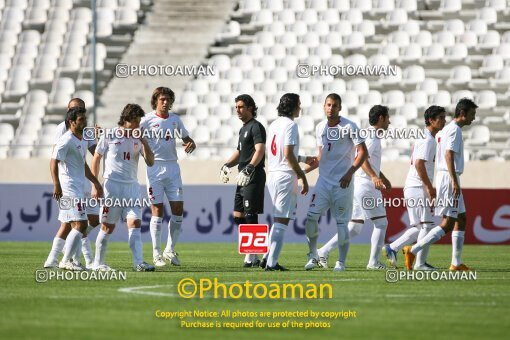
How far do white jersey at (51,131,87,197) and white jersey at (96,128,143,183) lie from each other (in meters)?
0.27

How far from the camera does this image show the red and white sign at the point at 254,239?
14773 mm

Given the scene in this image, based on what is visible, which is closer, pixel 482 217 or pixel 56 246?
pixel 56 246

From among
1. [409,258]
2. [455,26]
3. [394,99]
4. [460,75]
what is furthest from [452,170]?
[455,26]

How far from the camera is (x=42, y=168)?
26766 mm

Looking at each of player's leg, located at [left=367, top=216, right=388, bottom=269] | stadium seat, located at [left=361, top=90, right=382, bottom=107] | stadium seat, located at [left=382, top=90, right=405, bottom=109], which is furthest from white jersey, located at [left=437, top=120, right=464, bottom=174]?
stadium seat, located at [left=361, top=90, right=382, bottom=107]

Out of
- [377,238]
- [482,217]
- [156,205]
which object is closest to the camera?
[377,238]

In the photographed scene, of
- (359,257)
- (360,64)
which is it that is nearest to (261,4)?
(360,64)

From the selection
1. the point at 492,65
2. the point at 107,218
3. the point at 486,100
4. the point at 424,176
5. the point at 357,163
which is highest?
the point at 492,65

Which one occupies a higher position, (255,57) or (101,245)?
(255,57)

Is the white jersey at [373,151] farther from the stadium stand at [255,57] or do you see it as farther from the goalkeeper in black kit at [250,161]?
the stadium stand at [255,57]

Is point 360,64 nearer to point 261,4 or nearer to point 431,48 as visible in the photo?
point 431,48

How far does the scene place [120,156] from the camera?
14.4 m

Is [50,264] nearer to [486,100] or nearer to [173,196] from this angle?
[173,196]

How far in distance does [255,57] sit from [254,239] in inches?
620
